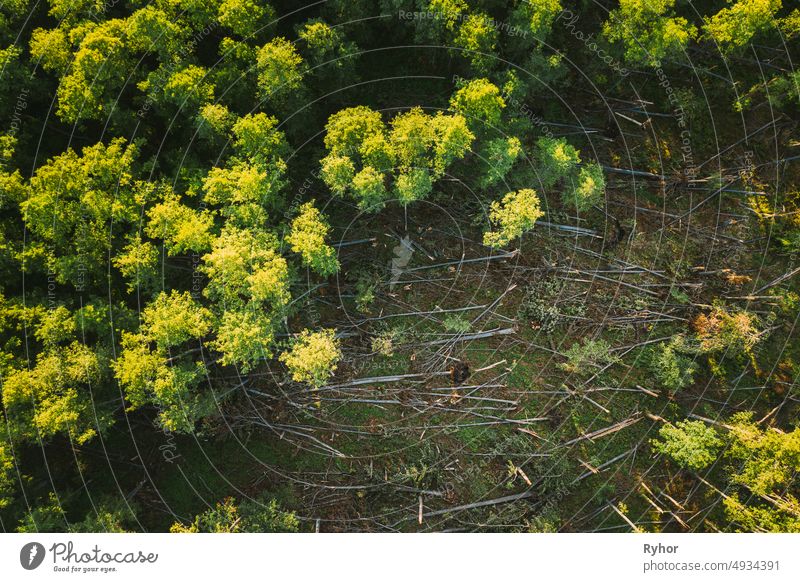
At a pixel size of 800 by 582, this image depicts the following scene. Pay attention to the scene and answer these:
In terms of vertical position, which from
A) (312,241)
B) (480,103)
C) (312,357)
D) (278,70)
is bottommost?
(312,357)

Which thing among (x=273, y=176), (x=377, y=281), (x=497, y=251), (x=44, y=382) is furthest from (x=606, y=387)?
(x=44, y=382)

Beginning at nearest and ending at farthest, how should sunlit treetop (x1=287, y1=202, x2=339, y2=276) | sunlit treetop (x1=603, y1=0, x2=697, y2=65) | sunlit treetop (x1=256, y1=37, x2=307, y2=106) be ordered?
sunlit treetop (x1=256, y1=37, x2=307, y2=106) → sunlit treetop (x1=287, y1=202, x2=339, y2=276) → sunlit treetop (x1=603, y1=0, x2=697, y2=65)

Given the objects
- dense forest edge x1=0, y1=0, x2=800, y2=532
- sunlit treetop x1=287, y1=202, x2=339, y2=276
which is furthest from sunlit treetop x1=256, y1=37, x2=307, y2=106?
sunlit treetop x1=287, y1=202, x2=339, y2=276

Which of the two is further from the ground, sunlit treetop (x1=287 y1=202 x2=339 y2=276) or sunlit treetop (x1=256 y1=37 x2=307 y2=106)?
sunlit treetop (x1=256 y1=37 x2=307 y2=106)

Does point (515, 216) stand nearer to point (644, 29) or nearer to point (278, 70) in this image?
point (644, 29)

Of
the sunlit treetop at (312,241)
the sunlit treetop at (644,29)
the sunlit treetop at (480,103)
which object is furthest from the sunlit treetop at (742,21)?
the sunlit treetop at (312,241)

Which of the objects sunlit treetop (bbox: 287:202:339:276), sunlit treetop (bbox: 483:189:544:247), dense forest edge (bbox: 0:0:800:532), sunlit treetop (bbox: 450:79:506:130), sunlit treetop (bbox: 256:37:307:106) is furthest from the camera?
sunlit treetop (bbox: 483:189:544:247)

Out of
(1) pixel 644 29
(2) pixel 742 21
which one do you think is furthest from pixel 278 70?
(2) pixel 742 21

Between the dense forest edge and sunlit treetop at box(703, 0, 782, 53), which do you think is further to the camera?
sunlit treetop at box(703, 0, 782, 53)

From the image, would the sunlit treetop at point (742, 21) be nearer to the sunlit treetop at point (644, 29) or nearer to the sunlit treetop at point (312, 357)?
the sunlit treetop at point (644, 29)

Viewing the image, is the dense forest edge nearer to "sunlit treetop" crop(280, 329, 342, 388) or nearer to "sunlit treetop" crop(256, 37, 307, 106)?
"sunlit treetop" crop(256, 37, 307, 106)
